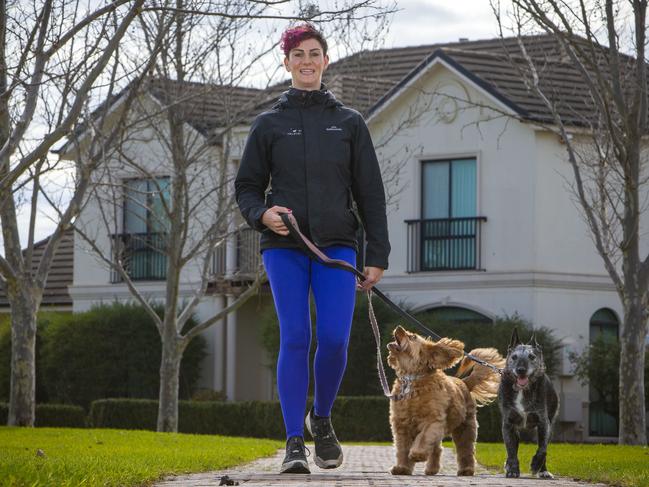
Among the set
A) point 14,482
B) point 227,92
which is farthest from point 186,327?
point 14,482

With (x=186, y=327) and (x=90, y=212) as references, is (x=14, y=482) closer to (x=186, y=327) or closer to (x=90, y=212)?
(x=186, y=327)

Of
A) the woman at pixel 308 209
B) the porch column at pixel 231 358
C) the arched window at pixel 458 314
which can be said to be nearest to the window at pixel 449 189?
the arched window at pixel 458 314

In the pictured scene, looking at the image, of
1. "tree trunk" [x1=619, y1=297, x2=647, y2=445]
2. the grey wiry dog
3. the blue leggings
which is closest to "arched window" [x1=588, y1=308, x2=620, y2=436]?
"tree trunk" [x1=619, y1=297, x2=647, y2=445]

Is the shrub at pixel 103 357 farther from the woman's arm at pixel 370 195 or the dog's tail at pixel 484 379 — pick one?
the woman's arm at pixel 370 195

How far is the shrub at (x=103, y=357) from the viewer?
111ft

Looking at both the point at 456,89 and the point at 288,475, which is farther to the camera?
the point at 456,89

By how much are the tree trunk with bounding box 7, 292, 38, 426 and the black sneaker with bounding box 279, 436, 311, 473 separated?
44.0 ft

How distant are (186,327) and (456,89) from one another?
848 cm

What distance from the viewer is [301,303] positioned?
870cm

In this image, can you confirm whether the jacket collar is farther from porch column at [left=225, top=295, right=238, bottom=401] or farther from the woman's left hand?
porch column at [left=225, top=295, right=238, bottom=401]

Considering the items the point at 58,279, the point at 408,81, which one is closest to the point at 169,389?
the point at 408,81

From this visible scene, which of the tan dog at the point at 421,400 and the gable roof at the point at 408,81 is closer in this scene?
the tan dog at the point at 421,400

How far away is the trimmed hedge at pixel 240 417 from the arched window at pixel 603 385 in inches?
186

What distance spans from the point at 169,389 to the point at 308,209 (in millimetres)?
15980
